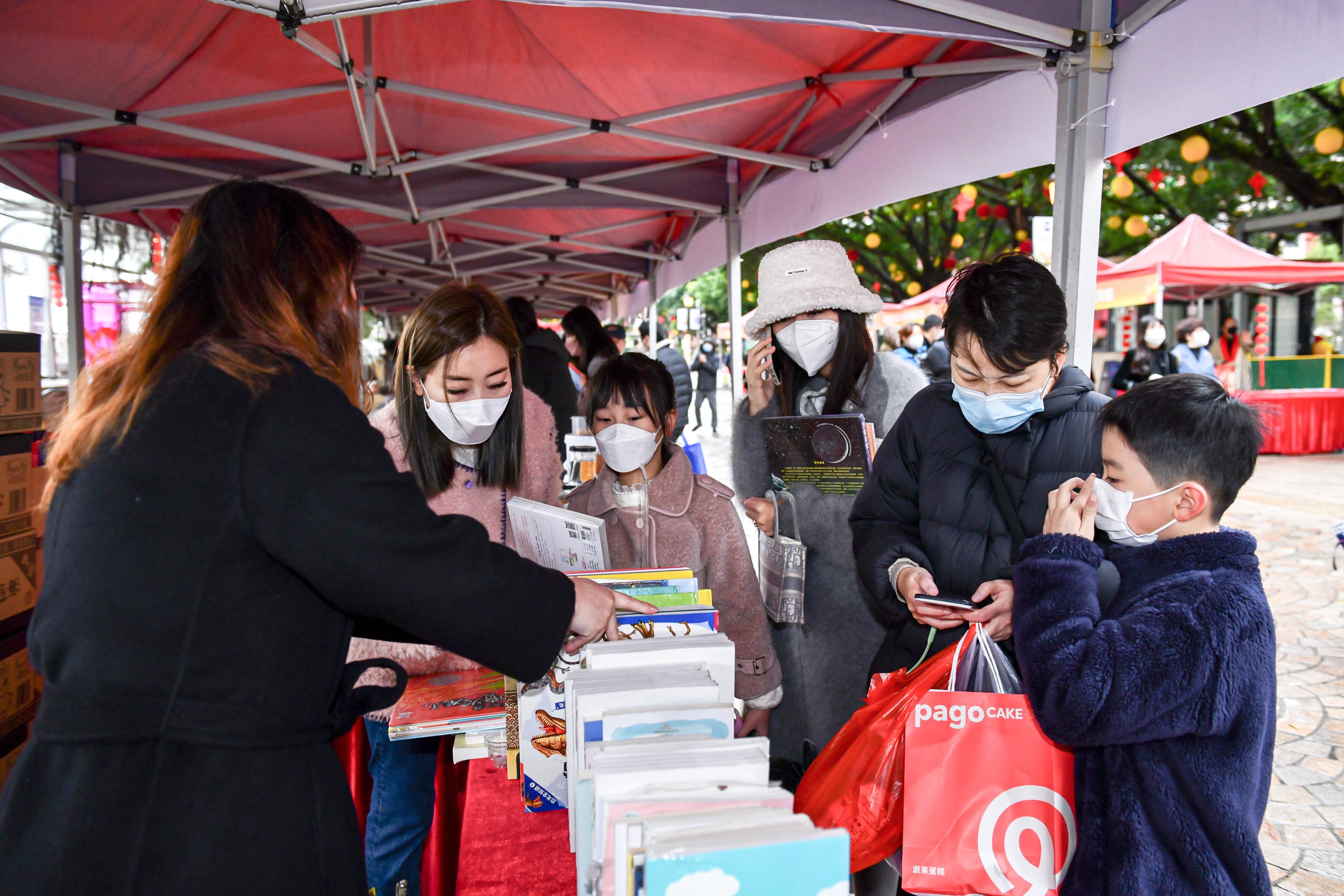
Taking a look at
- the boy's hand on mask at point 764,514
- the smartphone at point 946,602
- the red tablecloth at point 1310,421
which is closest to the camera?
the smartphone at point 946,602

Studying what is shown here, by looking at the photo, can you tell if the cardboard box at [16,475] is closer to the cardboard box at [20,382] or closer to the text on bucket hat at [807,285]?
the cardboard box at [20,382]

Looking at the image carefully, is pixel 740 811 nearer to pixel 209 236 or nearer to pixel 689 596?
pixel 689 596

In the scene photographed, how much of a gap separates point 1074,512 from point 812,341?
4.11 feet

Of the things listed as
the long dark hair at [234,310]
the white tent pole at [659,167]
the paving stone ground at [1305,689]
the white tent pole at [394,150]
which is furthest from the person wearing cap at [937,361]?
the long dark hair at [234,310]

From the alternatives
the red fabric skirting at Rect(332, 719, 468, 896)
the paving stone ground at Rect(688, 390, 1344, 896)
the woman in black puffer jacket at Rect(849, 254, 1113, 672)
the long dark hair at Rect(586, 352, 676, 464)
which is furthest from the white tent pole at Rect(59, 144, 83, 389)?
the woman in black puffer jacket at Rect(849, 254, 1113, 672)

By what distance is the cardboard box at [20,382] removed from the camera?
2.65 m

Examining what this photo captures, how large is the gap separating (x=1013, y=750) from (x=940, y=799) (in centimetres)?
16

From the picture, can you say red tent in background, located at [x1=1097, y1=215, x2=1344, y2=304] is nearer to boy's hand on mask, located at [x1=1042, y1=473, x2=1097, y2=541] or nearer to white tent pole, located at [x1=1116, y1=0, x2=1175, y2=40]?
white tent pole, located at [x1=1116, y1=0, x2=1175, y2=40]

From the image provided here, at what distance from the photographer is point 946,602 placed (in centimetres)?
173

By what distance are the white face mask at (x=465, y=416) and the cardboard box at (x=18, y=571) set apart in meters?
1.53

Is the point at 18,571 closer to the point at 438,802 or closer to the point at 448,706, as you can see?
the point at 438,802

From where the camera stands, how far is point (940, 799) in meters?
1.48

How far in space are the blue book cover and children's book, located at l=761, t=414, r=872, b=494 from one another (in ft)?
5.25

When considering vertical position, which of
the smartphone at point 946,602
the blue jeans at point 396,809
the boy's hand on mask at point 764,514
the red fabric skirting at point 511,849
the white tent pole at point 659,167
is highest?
the white tent pole at point 659,167
